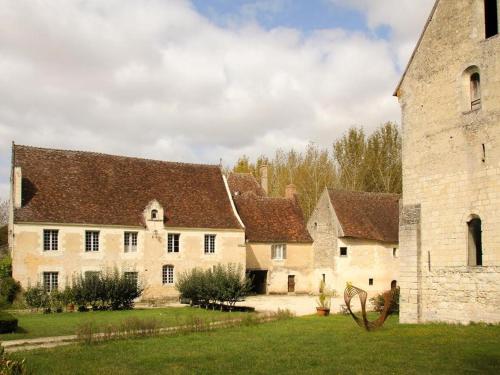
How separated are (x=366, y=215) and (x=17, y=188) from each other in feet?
71.9

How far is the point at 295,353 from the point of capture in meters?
12.8

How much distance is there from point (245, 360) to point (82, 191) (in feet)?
74.8

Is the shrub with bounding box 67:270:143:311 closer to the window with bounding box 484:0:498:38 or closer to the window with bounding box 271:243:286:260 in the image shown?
the window with bounding box 271:243:286:260

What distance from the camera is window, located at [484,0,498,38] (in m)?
17.5

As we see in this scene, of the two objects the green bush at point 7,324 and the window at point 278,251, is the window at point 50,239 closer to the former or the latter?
the green bush at point 7,324

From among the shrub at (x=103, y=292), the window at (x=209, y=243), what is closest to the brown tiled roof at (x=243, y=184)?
the window at (x=209, y=243)

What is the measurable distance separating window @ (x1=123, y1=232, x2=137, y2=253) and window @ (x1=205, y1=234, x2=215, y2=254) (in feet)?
14.8

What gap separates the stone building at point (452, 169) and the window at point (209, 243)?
1728 centimetres

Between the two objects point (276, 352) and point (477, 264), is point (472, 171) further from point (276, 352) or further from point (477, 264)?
point (276, 352)

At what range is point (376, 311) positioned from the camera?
83.3ft

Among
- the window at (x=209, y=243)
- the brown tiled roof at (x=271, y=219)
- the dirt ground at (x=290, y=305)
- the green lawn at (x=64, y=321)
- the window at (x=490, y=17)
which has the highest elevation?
the window at (x=490, y=17)

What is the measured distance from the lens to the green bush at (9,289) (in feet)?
91.7

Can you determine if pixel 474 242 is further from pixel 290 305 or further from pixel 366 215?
pixel 366 215

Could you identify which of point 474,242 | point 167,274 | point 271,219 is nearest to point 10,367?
point 474,242
